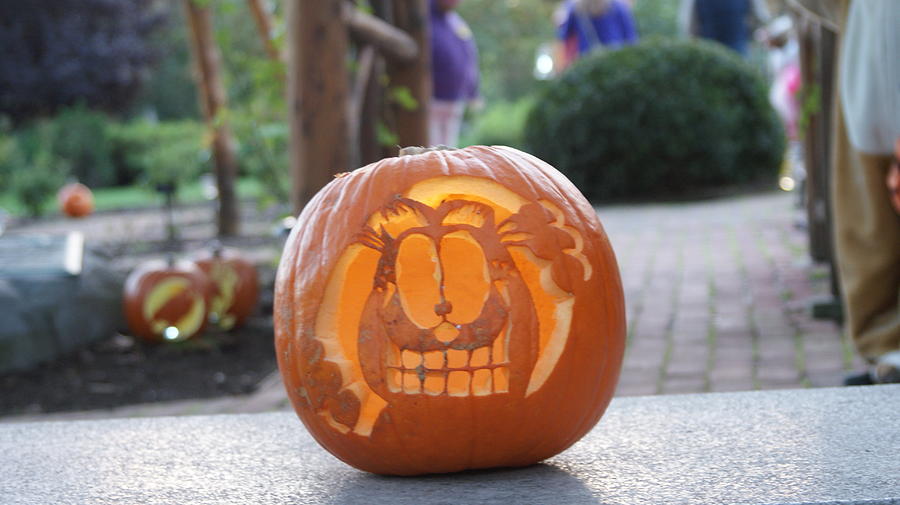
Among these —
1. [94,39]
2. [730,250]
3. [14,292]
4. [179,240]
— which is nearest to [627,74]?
[730,250]

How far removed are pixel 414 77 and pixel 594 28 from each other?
7.76m

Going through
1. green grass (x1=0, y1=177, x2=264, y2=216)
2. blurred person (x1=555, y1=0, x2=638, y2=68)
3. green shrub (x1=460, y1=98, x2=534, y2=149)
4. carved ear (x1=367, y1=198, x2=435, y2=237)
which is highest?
blurred person (x1=555, y1=0, x2=638, y2=68)

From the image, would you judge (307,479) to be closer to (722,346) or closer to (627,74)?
(722,346)

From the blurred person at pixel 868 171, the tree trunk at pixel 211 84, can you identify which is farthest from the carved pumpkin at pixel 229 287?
the tree trunk at pixel 211 84

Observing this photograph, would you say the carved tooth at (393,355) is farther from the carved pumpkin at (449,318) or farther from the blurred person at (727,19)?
the blurred person at (727,19)

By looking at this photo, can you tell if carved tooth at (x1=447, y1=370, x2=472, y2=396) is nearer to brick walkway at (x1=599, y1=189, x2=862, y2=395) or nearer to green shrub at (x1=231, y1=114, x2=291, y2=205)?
brick walkway at (x1=599, y1=189, x2=862, y2=395)

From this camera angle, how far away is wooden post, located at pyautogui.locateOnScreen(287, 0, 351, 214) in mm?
4199

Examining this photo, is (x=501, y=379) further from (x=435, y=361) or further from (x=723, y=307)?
(x=723, y=307)

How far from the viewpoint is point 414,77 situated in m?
5.26

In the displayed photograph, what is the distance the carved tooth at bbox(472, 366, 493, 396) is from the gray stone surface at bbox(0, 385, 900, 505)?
17 cm

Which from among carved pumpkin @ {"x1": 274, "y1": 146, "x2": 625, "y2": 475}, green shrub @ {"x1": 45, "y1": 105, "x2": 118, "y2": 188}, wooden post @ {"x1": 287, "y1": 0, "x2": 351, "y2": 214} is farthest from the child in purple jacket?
green shrub @ {"x1": 45, "y1": 105, "x2": 118, "y2": 188}

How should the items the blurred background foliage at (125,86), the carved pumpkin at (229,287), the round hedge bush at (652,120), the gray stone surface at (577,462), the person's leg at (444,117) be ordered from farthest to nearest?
the blurred background foliage at (125,86), the round hedge bush at (652,120), the person's leg at (444,117), the carved pumpkin at (229,287), the gray stone surface at (577,462)

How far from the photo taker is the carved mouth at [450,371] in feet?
6.23

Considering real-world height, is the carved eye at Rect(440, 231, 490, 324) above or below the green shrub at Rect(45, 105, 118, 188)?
above
